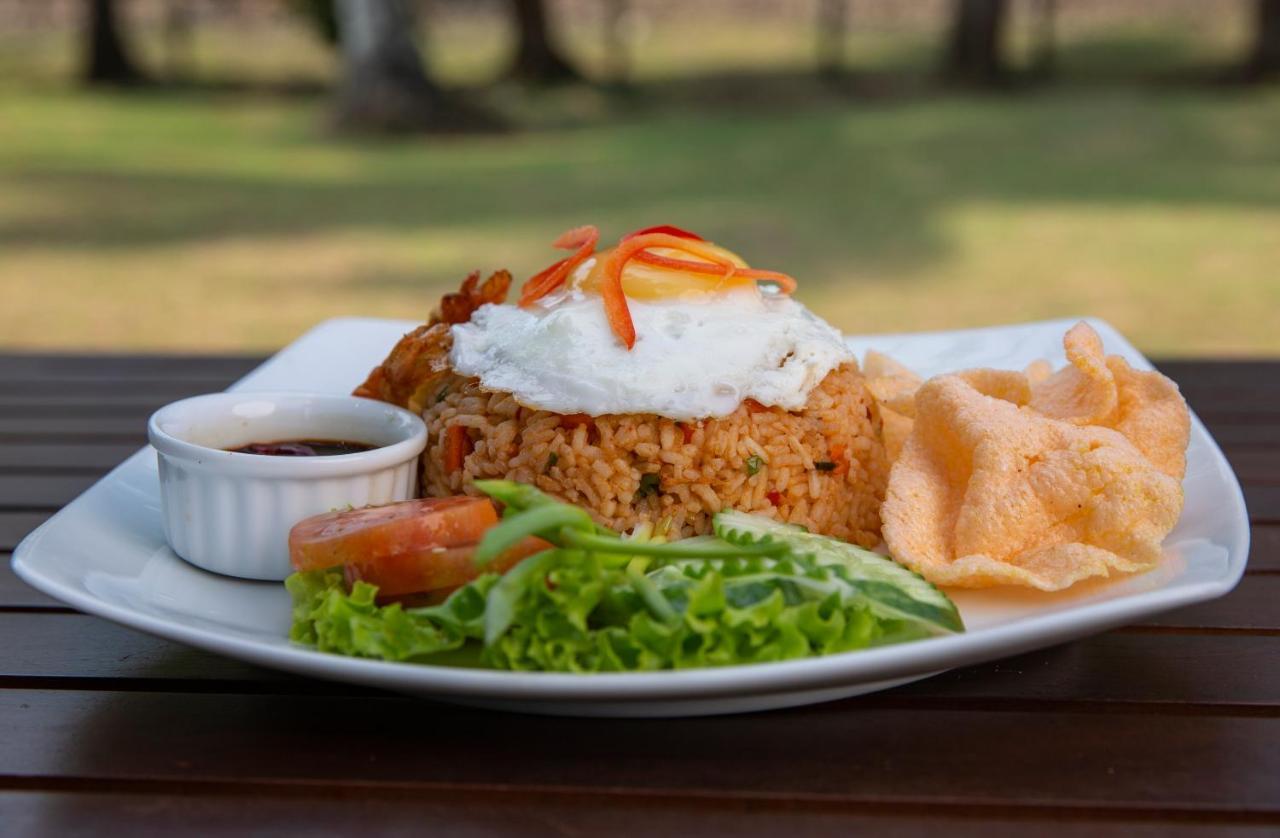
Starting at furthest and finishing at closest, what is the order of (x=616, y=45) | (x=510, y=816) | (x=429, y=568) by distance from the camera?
(x=616, y=45) → (x=429, y=568) → (x=510, y=816)

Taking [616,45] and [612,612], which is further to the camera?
[616,45]

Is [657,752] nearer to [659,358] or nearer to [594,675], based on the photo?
[594,675]

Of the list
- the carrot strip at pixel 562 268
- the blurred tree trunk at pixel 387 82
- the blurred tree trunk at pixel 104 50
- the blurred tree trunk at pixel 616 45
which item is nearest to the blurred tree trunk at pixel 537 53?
the blurred tree trunk at pixel 616 45

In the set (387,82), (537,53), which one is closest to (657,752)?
(387,82)

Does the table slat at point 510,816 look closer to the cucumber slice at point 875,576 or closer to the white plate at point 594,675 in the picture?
the white plate at point 594,675

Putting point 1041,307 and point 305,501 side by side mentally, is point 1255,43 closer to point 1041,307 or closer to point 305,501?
point 1041,307

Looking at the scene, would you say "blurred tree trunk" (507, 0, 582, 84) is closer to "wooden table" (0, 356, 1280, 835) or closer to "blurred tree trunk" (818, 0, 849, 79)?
"blurred tree trunk" (818, 0, 849, 79)

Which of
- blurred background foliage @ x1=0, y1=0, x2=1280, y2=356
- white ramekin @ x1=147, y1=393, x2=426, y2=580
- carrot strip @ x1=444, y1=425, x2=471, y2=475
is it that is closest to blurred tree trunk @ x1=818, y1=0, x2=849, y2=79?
blurred background foliage @ x1=0, y1=0, x2=1280, y2=356
